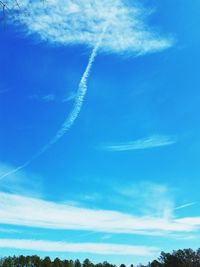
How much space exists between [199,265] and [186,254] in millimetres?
6798

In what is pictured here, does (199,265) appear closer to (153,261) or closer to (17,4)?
(153,261)

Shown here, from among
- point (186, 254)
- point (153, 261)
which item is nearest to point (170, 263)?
point (186, 254)

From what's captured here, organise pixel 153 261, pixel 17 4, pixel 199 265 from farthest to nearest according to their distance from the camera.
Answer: pixel 153 261
pixel 199 265
pixel 17 4

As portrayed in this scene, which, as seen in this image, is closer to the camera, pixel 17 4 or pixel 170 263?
pixel 17 4

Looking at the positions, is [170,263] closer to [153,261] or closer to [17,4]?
[153,261]

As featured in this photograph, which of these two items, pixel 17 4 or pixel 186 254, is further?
pixel 186 254

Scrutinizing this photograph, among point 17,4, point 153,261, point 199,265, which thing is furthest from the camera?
point 153,261

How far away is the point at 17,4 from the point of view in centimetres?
661

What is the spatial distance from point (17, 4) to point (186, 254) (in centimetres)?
16997

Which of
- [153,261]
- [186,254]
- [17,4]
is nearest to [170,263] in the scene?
[186,254]

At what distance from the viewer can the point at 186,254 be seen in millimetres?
164750

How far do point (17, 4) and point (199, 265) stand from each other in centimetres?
16767

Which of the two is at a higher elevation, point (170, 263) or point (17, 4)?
point (170, 263)

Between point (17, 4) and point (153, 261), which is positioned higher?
point (153, 261)
